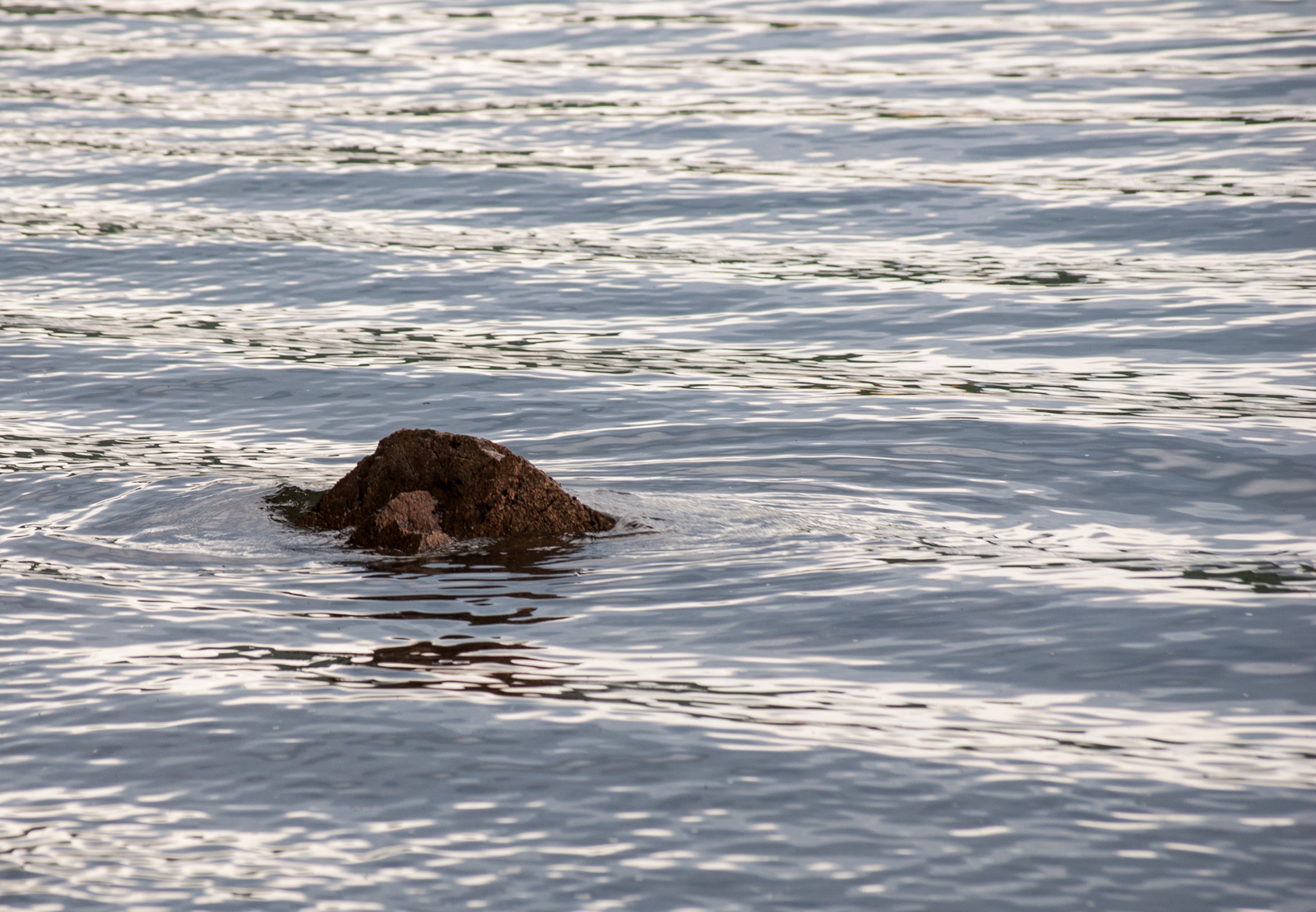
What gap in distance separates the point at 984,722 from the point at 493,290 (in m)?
8.26

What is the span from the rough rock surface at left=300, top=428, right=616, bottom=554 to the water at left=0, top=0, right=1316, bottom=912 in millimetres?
255

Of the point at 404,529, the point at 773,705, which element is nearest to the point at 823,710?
the point at 773,705

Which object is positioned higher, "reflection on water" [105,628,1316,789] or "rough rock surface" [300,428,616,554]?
"rough rock surface" [300,428,616,554]

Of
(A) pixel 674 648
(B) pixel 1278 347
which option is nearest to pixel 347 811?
(A) pixel 674 648

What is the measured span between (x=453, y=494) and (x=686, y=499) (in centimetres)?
129

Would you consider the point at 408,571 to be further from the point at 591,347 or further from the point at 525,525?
the point at 591,347

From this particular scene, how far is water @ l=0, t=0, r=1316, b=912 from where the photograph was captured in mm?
4625

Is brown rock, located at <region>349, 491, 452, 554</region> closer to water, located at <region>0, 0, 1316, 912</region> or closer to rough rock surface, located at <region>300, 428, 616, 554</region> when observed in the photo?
rough rock surface, located at <region>300, 428, 616, 554</region>

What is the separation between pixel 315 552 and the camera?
6.91 m

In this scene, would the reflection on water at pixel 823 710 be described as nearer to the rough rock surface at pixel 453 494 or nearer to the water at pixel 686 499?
the water at pixel 686 499

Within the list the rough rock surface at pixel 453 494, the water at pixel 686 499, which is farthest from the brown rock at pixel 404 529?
the water at pixel 686 499

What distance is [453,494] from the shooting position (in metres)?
7.06

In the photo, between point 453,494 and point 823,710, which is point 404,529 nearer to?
point 453,494

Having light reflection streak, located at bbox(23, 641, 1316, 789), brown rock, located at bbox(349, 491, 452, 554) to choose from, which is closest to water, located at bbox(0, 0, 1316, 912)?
light reflection streak, located at bbox(23, 641, 1316, 789)
